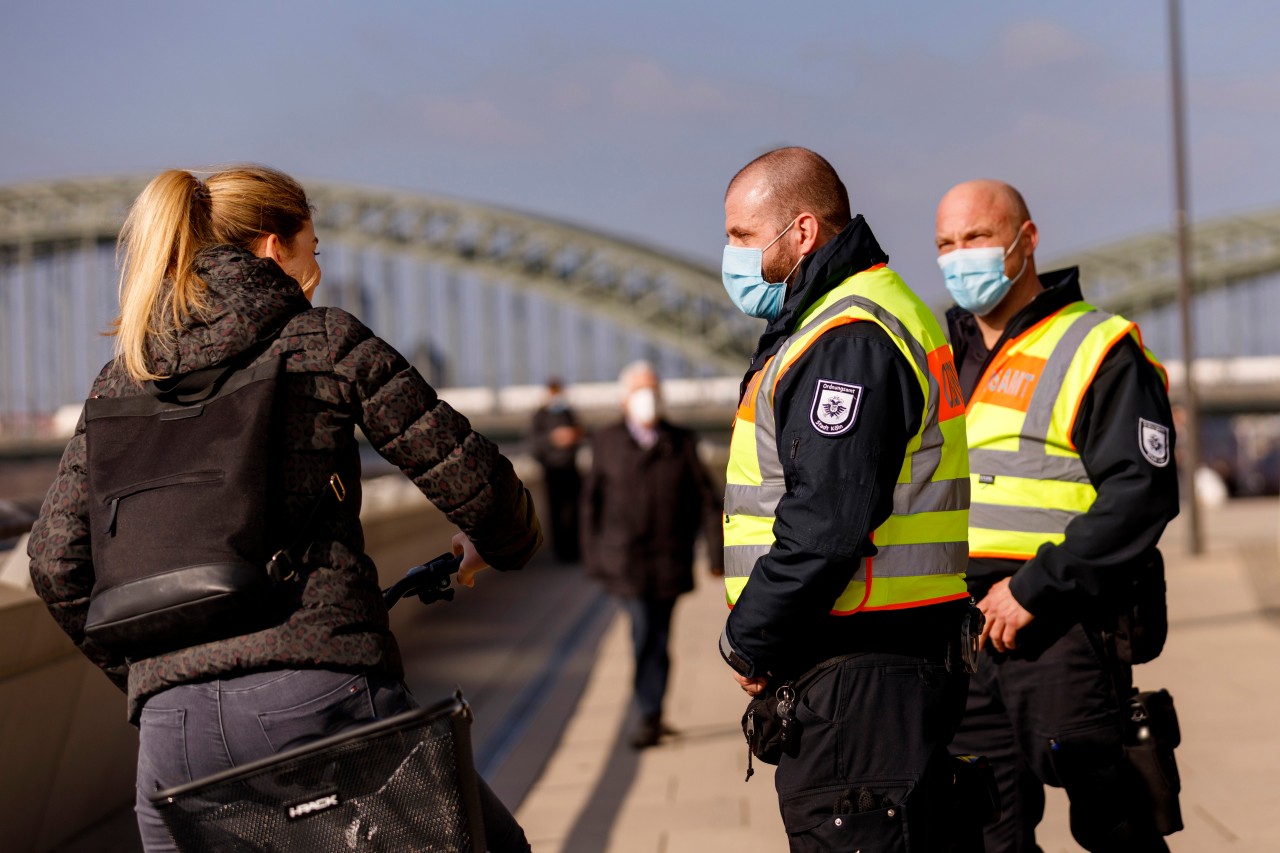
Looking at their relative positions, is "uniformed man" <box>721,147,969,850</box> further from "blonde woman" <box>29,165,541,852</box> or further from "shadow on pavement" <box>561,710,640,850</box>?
"shadow on pavement" <box>561,710,640,850</box>

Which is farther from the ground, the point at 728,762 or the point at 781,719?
the point at 781,719

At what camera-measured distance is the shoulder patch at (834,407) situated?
109 inches

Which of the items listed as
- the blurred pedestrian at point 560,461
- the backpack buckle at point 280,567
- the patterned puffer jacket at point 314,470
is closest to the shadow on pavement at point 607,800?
the patterned puffer jacket at point 314,470

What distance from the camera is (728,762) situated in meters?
6.90

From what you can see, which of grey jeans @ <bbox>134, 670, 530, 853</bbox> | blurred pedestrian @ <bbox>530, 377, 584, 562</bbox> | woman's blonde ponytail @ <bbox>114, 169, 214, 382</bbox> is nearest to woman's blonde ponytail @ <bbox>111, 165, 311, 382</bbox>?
woman's blonde ponytail @ <bbox>114, 169, 214, 382</bbox>

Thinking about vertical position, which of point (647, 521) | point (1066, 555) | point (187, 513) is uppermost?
point (187, 513)

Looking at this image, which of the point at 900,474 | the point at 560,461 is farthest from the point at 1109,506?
the point at 560,461

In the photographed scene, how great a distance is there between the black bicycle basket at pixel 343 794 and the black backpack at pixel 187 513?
25 cm

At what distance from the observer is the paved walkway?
217 inches

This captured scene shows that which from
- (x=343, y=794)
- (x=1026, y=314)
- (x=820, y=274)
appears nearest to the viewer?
(x=343, y=794)

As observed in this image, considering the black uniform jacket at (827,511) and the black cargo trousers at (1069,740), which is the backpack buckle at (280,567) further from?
the black cargo trousers at (1069,740)

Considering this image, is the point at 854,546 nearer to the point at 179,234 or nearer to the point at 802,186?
the point at 802,186

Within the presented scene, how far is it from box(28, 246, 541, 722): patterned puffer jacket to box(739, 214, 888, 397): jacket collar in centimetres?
67

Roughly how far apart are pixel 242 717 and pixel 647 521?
538cm
